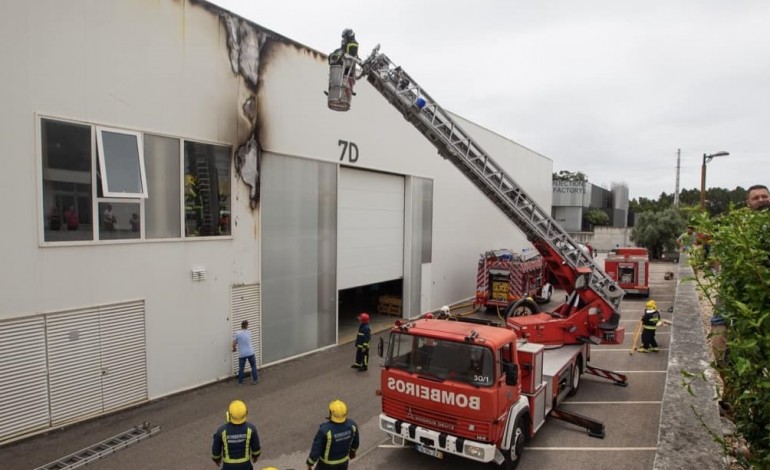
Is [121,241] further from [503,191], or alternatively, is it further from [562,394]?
[562,394]

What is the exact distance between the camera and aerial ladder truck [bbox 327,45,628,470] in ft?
21.7

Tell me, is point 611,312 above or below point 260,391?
above

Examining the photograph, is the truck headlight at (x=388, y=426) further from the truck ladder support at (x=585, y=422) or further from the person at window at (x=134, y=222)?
the person at window at (x=134, y=222)

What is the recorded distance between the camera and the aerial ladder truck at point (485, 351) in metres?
6.61

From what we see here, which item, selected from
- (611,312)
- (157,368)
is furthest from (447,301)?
(157,368)

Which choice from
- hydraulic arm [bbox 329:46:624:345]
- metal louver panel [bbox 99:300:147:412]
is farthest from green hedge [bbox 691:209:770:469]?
metal louver panel [bbox 99:300:147:412]

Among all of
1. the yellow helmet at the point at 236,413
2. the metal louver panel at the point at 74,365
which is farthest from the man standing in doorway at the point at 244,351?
the yellow helmet at the point at 236,413

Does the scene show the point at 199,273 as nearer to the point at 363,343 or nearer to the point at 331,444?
the point at 363,343

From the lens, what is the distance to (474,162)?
10.7m

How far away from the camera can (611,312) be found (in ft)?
35.9

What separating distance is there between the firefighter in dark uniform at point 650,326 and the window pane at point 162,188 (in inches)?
493

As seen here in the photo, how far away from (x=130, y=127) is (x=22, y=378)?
15.7 feet

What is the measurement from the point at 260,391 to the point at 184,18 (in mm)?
8188

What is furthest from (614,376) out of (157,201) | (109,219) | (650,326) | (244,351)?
(109,219)
